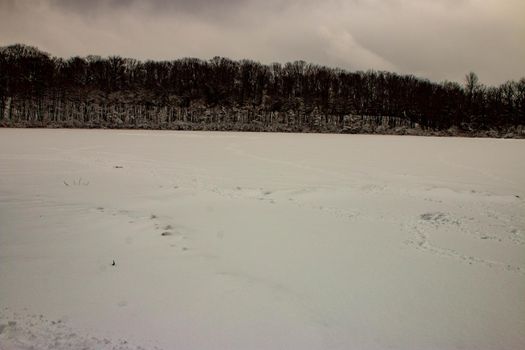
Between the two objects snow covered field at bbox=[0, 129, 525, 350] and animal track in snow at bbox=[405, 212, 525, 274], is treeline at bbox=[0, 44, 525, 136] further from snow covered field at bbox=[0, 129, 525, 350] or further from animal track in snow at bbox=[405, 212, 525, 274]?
animal track in snow at bbox=[405, 212, 525, 274]

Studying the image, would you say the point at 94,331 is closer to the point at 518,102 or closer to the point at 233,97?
the point at 233,97

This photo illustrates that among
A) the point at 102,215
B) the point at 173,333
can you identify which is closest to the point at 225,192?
the point at 102,215

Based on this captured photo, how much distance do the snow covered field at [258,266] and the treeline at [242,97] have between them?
3146 cm

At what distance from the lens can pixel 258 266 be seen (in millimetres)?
3678

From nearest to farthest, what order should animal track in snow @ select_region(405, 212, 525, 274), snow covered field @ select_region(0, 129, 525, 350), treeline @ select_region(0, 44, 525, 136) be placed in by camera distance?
snow covered field @ select_region(0, 129, 525, 350), animal track in snow @ select_region(405, 212, 525, 274), treeline @ select_region(0, 44, 525, 136)

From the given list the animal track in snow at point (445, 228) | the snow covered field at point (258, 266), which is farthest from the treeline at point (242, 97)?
the animal track in snow at point (445, 228)

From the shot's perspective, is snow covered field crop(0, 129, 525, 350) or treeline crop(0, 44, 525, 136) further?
treeline crop(0, 44, 525, 136)

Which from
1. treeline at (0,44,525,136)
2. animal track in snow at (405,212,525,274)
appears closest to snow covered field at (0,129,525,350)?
animal track in snow at (405,212,525,274)

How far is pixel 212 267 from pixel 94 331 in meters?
1.23

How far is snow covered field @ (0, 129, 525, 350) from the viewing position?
2.60 meters

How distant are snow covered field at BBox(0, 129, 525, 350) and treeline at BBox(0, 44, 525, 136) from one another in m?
31.5

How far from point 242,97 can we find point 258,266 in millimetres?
45711

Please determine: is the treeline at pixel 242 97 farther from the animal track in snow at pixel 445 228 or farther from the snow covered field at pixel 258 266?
the animal track in snow at pixel 445 228

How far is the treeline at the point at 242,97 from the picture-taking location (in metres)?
41.0
